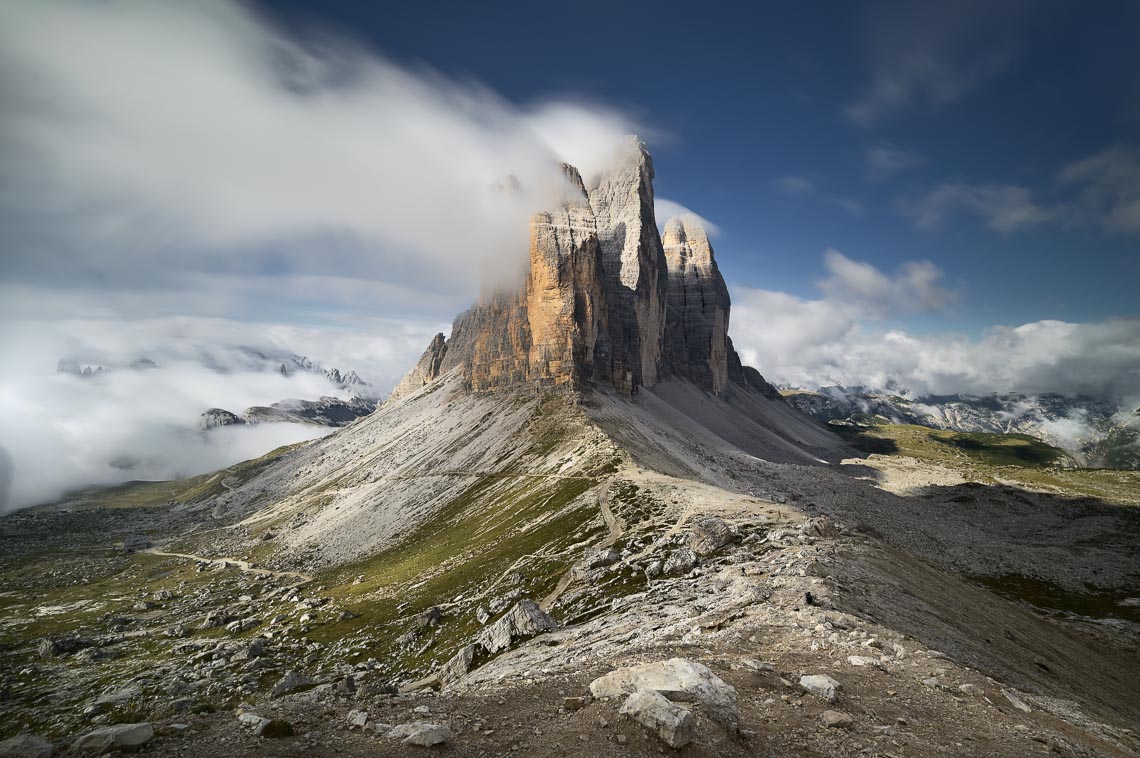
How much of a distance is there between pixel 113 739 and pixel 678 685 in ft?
59.1

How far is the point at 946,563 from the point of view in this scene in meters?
80.4

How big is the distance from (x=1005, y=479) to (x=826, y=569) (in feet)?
623

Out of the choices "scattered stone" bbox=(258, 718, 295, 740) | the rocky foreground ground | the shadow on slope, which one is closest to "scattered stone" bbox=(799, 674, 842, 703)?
the rocky foreground ground

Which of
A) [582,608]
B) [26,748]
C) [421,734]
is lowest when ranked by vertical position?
[582,608]

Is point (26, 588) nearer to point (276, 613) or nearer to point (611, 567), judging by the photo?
point (276, 613)

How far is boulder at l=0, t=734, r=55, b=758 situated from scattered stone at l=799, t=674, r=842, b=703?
2540 centimetres

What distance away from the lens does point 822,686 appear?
1927cm

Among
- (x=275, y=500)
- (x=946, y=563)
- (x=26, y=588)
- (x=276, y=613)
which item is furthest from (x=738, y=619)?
(x=275, y=500)

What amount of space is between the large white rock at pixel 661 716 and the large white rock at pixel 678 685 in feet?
2.54

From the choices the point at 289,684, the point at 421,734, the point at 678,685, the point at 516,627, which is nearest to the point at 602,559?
the point at 516,627

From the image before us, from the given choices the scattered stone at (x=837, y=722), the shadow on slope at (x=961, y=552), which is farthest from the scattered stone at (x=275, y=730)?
the shadow on slope at (x=961, y=552)

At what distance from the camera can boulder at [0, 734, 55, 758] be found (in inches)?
549

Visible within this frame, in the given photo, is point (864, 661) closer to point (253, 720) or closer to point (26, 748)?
point (253, 720)

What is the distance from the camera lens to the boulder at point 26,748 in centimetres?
1395
